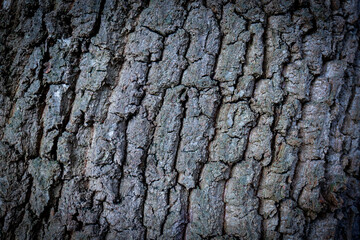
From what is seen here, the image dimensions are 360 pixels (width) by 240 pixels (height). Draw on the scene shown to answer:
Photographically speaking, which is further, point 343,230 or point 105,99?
point 343,230

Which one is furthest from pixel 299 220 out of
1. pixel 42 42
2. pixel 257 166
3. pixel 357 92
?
pixel 42 42

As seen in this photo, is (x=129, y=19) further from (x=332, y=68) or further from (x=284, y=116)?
(x=332, y=68)

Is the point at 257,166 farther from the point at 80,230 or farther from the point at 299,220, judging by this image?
the point at 80,230

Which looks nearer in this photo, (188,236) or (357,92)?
(188,236)

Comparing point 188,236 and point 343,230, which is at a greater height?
point 343,230

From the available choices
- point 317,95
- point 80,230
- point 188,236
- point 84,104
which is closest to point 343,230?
point 317,95

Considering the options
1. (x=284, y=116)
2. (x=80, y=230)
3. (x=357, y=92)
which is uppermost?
(x=357, y=92)
